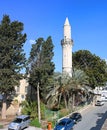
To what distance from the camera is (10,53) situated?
45.8 meters

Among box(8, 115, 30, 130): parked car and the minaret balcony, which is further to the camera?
the minaret balcony

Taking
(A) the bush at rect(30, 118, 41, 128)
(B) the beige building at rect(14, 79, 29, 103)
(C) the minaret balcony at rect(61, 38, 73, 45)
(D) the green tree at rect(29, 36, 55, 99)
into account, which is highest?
(C) the minaret balcony at rect(61, 38, 73, 45)

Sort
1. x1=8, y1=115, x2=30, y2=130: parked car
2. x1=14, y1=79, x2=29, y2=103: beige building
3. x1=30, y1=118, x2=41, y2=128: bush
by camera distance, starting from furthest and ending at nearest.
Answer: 1. x1=14, y1=79, x2=29, y2=103: beige building
2. x1=30, y1=118, x2=41, y2=128: bush
3. x1=8, y1=115, x2=30, y2=130: parked car

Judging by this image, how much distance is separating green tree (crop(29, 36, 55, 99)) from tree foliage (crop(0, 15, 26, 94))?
7.37 ft

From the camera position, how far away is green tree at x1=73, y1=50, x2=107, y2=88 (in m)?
74.0

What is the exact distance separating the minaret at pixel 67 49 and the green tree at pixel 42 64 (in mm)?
14187

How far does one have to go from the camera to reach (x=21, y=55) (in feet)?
155

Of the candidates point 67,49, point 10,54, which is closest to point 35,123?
point 10,54

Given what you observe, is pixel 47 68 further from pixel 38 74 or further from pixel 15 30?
pixel 15 30

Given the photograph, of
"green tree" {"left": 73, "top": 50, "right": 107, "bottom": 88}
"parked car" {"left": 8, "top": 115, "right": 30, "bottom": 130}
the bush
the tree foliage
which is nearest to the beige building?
the tree foliage

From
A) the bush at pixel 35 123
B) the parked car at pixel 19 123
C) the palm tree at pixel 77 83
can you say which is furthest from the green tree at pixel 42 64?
the parked car at pixel 19 123

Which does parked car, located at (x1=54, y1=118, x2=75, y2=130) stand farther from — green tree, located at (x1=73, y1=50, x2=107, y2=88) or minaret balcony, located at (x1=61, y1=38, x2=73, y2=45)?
green tree, located at (x1=73, y1=50, x2=107, y2=88)

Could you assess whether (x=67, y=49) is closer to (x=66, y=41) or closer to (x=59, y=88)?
(x=66, y=41)

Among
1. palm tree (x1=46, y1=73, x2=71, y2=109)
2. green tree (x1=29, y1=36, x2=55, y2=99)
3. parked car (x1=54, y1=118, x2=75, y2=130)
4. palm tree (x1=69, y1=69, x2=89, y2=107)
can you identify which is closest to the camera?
parked car (x1=54, y1=118, x2=75, y2=130)
